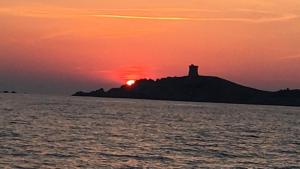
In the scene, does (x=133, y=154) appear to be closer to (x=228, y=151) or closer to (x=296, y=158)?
(x=228, y=151)

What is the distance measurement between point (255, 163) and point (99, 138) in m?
20.5

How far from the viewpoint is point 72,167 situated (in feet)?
118

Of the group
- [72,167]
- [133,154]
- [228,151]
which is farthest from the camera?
[228,151]

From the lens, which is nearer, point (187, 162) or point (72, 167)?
point (72, 167)

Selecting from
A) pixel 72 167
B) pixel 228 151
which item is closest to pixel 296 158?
pixel 228 151

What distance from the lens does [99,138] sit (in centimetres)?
5788

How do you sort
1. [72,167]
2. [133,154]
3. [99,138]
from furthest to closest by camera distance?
[99,138], [133,154], [72,167]

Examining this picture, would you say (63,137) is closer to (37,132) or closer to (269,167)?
(37,132)

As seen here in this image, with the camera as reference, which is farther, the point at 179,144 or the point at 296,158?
the point at 179,144

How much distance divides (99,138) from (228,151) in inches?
576

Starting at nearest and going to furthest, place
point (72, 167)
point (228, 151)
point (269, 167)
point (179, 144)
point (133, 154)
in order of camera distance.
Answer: point (72, 167) → point (269, 167) → point (133, 154) → point (228, 151) → point (179, 144)

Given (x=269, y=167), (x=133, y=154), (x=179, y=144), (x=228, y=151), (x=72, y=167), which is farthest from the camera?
(x=179, y=144)

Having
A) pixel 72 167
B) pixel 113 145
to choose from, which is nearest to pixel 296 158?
pixel 113 145

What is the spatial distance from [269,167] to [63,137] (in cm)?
2359
